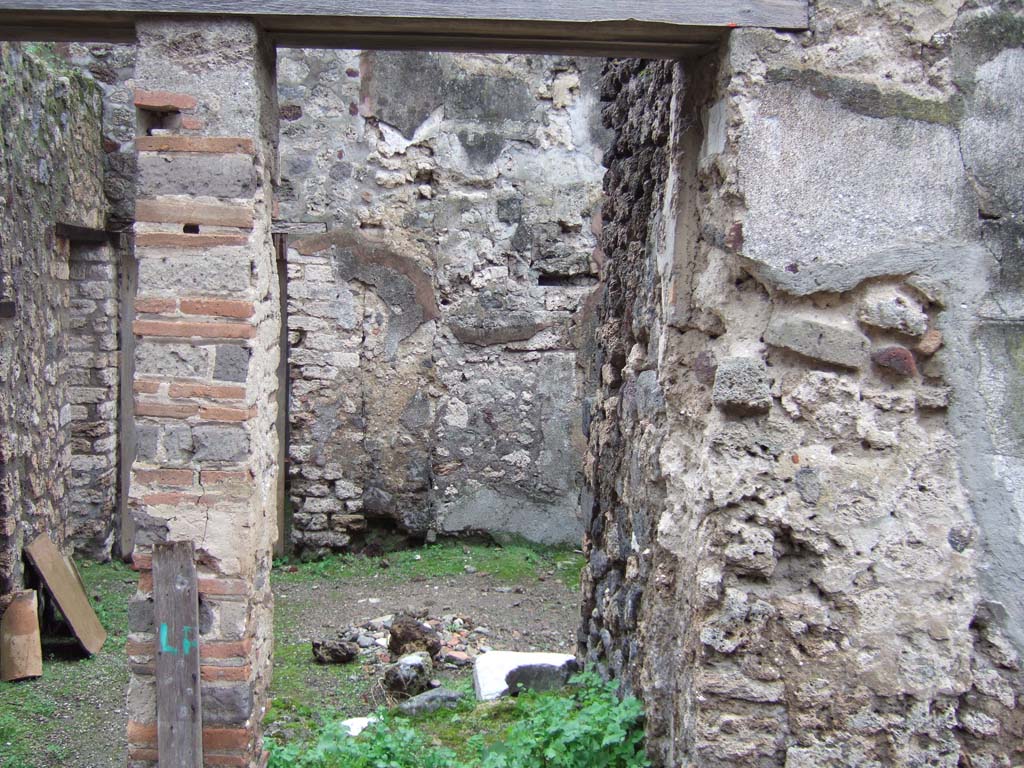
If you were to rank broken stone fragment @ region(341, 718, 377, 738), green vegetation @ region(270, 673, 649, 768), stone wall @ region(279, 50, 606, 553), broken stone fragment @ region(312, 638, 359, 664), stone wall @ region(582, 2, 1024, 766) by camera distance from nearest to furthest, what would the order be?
stone wall @ region(582, 2, 1024, 766)
green vegetation @ region(270, 673, 649, 768)
broken stone fragment @ region(341, 718, 377, 738)
broken stone fragment @ region(312, 638, 359, 664)
stone wall @ region(279, 50, 606, 553)

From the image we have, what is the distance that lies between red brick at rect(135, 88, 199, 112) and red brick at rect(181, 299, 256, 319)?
23.2 inches

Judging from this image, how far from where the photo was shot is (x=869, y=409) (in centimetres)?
259

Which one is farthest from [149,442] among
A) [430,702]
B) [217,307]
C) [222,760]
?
[430,702]

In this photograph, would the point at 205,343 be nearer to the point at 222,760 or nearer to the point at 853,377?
the point at 222,760

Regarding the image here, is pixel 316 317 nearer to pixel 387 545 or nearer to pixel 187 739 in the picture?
pixel 387 545

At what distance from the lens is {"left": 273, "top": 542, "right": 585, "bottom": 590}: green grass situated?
6477 millimetres

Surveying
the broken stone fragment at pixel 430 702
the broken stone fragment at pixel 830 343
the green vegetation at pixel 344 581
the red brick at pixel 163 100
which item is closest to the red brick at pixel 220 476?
the red brick at pixel 163 100

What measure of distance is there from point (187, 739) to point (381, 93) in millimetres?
5049

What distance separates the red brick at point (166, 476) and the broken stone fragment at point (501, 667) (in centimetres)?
183

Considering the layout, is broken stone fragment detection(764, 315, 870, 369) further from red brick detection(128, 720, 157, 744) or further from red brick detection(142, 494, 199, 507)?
red brick detection(128, 720, 157, 744)

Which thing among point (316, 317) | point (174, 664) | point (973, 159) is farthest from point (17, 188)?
point (973, 159)

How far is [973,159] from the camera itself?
2598mm

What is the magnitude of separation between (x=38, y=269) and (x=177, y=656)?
12.0 ft

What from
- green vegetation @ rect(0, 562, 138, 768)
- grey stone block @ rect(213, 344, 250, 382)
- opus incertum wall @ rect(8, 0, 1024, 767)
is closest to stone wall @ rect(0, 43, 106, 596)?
green vegetation @ rect(0, 562, 138, 768)
